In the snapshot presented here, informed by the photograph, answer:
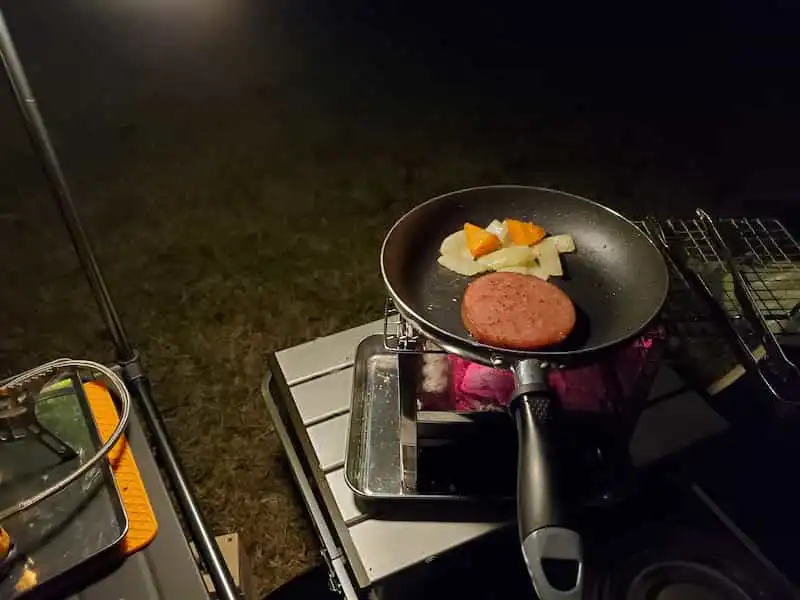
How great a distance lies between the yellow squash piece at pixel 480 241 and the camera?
3.35ft

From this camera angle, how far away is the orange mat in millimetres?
880

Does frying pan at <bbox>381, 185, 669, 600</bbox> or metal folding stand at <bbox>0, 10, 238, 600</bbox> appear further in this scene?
metal folding stand at <bbox>0, 10, 238, 600</bbox>

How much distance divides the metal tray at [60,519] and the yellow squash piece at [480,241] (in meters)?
0.55

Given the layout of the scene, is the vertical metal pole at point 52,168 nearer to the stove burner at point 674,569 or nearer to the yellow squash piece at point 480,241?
the yellow squash piece at point 480,241

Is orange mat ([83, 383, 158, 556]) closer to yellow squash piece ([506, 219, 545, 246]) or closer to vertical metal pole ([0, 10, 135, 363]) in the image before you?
vertical metal pole ([0, 10, 135, 363])

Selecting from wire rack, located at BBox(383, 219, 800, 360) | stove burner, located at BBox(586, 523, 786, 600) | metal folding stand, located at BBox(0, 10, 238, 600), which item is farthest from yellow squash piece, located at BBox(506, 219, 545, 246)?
metal folding stand, located at BBox(0, 10, 238, 600)

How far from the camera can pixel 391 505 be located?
96 cm

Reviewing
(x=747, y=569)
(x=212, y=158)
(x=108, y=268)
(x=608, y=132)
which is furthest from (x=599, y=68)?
(x=747, y=569)

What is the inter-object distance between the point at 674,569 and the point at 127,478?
0.76 meters

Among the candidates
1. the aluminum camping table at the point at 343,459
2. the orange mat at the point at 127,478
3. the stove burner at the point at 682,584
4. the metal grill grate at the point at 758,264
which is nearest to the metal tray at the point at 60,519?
the orange mat at the point at 127,478

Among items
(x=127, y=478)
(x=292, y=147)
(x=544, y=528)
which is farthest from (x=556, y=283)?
(x=292, y=147)

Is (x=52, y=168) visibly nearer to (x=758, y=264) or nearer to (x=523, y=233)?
(x=523, y=233)

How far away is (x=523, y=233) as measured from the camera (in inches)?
40.7

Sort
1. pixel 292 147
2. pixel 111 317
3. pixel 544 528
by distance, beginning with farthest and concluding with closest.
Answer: pixel 292 147
pixel 111 317
pixel 544 528
